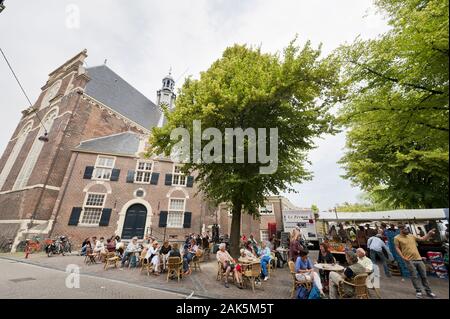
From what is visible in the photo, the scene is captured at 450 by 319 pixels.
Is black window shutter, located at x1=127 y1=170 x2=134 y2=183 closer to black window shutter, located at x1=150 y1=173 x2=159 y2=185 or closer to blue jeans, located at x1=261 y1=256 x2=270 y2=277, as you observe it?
Answer: black window shutter, located at x1=150 y1=173 x2=159 y2=185

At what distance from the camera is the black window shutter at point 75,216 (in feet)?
50.9

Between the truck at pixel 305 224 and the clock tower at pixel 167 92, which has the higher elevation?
the clock tower at pixel 167 92

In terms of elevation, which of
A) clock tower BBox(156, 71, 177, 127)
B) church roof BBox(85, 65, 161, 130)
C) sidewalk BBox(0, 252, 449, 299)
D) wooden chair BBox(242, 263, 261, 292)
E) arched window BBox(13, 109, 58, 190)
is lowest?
sidewalk BBox(0, 252, 449, 299)

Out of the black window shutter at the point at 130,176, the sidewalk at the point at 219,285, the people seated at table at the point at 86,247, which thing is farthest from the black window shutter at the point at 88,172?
the sidewalk at the point at 219,285

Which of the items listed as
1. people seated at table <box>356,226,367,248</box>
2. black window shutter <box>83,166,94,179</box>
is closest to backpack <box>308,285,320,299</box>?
people seated at table <box>356,226,367,248</box>

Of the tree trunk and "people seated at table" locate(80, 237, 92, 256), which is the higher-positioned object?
the tree trunk

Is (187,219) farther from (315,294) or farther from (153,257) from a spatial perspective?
(315,294)

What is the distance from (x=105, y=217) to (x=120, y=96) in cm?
1725

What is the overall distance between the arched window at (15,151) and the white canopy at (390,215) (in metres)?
30.4

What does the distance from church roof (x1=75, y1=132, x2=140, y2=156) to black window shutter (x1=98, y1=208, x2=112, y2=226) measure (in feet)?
16.8

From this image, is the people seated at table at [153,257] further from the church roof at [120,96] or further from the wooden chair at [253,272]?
the church roof at [120,96]

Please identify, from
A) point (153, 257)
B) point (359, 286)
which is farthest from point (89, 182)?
point (359, 286)

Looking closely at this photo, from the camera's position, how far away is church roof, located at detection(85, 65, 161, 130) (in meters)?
23.7

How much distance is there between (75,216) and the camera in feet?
51.5
